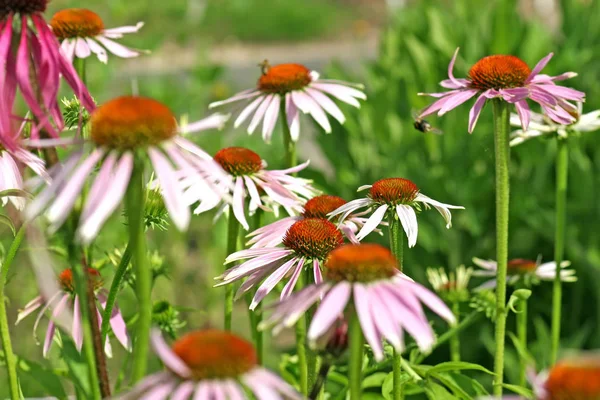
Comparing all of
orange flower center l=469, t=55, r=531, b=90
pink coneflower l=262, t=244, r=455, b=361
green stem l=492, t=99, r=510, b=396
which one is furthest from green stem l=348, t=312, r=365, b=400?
orange flower center l=469, t=55, r=531, b=90

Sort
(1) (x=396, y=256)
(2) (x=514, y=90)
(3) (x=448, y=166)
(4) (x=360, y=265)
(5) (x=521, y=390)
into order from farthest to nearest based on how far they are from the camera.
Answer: (3) (x=448, y=166) → (2) (x=514, y=90) → (1) (x=396, y=256) → (5) (x=521, y=390) → (4) (x=360, y=265)

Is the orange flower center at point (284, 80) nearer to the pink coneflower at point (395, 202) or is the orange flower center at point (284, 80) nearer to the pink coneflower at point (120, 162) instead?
the pink coneflower at point (395, 202)

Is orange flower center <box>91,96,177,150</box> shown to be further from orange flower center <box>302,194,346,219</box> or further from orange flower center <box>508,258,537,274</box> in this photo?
orange flower center <box>508,258,537,274</box>

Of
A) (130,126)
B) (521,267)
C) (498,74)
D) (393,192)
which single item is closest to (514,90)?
(498,74)

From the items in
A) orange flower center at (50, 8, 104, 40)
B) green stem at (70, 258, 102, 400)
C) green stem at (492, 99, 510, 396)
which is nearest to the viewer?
green stem at (70, 258, 102, 400)

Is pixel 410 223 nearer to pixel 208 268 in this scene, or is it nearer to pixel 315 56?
pixel 208 268

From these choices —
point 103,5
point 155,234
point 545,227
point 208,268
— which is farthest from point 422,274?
point 103,5

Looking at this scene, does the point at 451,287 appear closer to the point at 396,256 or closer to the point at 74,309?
the point at 396,256
